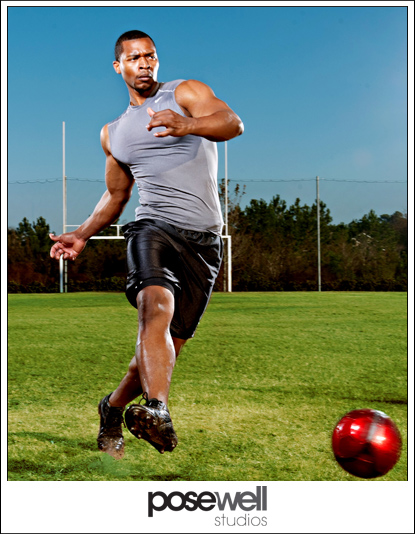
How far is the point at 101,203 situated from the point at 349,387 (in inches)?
222

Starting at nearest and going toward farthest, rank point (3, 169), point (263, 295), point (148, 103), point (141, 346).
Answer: point (141, 346), point (148, 103), point (3, 169), point (263, 295)

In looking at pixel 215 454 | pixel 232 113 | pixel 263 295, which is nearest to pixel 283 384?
pixel 215 454

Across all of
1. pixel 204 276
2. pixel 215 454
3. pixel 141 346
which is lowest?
pixel 215 454

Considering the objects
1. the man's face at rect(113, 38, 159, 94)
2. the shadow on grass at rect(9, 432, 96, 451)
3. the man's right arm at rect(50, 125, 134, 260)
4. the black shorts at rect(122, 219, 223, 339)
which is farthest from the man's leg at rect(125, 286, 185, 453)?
the shadow on grass at rect(9, 432, 96, 451)

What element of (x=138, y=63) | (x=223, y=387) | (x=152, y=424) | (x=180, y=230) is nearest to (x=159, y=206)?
(x=180, y=230)

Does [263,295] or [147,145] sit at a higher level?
[147,145]

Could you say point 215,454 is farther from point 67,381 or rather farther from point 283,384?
point 67,381

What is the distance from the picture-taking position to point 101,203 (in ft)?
10.3

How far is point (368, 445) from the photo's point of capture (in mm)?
3100

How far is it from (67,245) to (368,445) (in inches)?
72.7

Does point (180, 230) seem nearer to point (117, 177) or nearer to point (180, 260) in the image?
point (180, 260)

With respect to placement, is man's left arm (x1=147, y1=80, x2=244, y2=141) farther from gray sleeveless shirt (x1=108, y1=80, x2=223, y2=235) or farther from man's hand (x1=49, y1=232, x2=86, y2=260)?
man's hand (x1=49, y1=232, x2=86, y2=260)

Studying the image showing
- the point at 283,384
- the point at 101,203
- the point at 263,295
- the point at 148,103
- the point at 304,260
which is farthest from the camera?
the point at 304,260

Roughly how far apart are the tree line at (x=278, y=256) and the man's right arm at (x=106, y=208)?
15.5 m
